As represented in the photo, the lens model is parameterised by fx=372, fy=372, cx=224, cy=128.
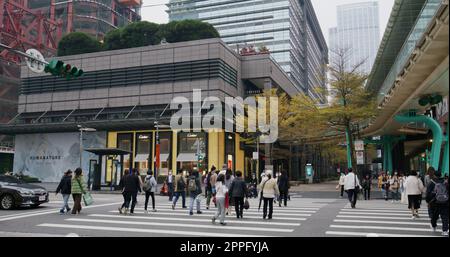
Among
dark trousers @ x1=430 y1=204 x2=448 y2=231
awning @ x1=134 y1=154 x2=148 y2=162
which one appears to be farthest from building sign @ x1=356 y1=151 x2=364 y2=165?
awning @ x1=134 y1=154 x2=148 y2=162

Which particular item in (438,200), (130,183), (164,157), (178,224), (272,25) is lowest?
(178,224)

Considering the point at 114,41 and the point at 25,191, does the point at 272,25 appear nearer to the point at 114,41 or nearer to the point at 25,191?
the point at 114,41

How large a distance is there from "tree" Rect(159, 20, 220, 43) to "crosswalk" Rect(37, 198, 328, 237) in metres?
37.1

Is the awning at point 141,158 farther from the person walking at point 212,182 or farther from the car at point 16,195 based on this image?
the person walking at point 212,182

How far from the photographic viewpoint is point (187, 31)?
49250 mm

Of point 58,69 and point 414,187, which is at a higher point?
point 58,69

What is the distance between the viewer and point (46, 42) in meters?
78.1

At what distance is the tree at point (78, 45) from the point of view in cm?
5219

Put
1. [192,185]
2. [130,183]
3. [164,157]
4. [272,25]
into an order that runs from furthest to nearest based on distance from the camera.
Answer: [272,25] → [164,157] → [192,185] → [130,183]

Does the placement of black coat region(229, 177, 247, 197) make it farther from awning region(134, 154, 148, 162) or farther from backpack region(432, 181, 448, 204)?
awning region(134, 154, 148, 162)

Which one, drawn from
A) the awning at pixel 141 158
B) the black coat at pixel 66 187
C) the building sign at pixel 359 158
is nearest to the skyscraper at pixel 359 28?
the awning at pixel 141 158

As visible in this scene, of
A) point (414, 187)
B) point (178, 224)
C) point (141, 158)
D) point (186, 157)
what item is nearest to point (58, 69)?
point (178, 224)

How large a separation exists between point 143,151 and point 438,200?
35878mm
